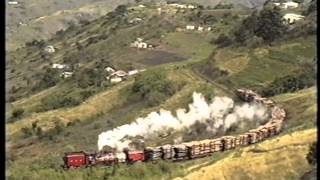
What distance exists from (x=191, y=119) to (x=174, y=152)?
14.5 metres

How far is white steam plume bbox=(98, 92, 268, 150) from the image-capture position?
4797 centimetres

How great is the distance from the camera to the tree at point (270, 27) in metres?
73.6

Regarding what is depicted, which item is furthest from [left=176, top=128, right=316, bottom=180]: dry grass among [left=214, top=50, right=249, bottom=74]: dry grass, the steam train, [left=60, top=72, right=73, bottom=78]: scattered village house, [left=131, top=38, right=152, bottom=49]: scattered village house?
[left=131, top=38, right=152, bottom=49]: scattered village house

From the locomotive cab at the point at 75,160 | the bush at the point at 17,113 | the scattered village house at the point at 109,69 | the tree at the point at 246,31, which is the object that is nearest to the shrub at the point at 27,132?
the bush at the point at 17,113

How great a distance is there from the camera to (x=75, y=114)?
63.3 meters

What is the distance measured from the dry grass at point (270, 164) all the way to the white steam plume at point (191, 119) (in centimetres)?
1502

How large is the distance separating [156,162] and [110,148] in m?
8.82

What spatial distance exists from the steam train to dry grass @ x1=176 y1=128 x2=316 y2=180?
5.65 metres

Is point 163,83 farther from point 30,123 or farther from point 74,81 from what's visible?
point 74,81

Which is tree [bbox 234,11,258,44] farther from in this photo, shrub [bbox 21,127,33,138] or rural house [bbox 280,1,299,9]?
rural house [bbox 280,1,299,9]

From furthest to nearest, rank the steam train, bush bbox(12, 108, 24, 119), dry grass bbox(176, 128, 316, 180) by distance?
A: bush bbox(12, 108, 24, 119) → the steam train → dry grass bbox(176, 128, 316, 180)

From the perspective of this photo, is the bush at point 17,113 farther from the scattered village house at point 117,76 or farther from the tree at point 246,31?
the tree at point 246,31

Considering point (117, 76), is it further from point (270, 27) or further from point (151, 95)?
point (270, 27)

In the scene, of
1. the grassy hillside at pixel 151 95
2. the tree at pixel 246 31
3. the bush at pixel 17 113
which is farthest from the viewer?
the tree at pixel 246 31
